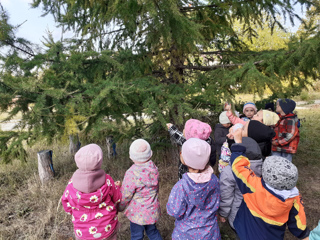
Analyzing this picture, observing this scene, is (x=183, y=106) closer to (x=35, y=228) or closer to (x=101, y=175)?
(x=101, y=175)

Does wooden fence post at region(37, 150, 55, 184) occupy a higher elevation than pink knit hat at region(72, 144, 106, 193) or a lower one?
lower

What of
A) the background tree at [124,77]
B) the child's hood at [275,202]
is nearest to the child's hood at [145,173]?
the background tree at [124,77]

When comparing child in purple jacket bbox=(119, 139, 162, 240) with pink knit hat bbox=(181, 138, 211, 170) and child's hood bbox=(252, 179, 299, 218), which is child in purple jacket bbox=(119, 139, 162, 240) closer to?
pink knit hat bbox=(181, 138, 211, 170)

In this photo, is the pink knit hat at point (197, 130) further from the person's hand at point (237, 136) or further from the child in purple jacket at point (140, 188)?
the child in purple jacket at point (140, 188)

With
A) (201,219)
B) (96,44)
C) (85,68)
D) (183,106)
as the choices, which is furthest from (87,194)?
(96,44)

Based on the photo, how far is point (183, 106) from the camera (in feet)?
10.7

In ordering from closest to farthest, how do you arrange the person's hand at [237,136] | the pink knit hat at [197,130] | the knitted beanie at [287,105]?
1. the person's hand at [237,136]
2. the pink knit hat at [197,130]
3. the knitted beanie at [287,105]

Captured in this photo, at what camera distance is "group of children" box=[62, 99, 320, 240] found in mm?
1722

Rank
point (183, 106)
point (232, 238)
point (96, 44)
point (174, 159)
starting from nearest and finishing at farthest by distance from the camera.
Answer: point (232, 238) < point (183, 106) < point (96, 44) < point (174, 159)

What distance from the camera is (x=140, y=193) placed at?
235 cm

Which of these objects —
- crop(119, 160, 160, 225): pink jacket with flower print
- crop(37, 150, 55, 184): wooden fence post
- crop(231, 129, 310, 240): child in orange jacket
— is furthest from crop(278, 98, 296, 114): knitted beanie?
crop(37, 150, 55, 184): wooden fence post

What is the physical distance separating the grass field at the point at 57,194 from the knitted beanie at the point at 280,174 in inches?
68.2

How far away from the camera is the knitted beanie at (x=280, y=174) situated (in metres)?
1.60

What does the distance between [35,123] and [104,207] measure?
142cm
